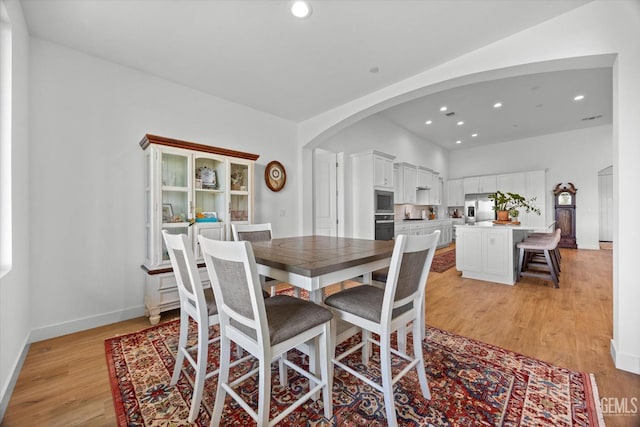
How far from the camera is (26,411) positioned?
1.39 m

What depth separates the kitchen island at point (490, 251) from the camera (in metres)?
3.71

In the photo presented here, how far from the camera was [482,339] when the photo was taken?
2.14 metres

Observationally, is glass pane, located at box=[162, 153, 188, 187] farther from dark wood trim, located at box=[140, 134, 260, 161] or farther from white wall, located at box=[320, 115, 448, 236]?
white wall, located at box=[320, 115, 448, 236]

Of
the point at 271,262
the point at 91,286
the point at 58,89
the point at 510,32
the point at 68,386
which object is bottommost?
the point at 68,386

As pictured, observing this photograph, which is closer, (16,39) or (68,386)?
(68,386)

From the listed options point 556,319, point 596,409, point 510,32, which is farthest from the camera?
point 556,319

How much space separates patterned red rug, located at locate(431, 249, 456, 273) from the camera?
475 cm

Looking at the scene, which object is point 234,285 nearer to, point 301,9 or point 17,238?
point 17,238

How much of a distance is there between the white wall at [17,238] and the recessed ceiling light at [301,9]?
1843mm

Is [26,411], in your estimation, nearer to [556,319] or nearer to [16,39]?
[16,39]

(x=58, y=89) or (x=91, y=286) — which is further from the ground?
(x=58, y=89)

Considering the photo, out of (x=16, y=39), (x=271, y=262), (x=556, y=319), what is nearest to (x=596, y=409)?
(x=556, y=319)

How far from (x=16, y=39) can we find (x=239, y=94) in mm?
1885

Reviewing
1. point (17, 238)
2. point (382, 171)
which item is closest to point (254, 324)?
point (17, 238)
